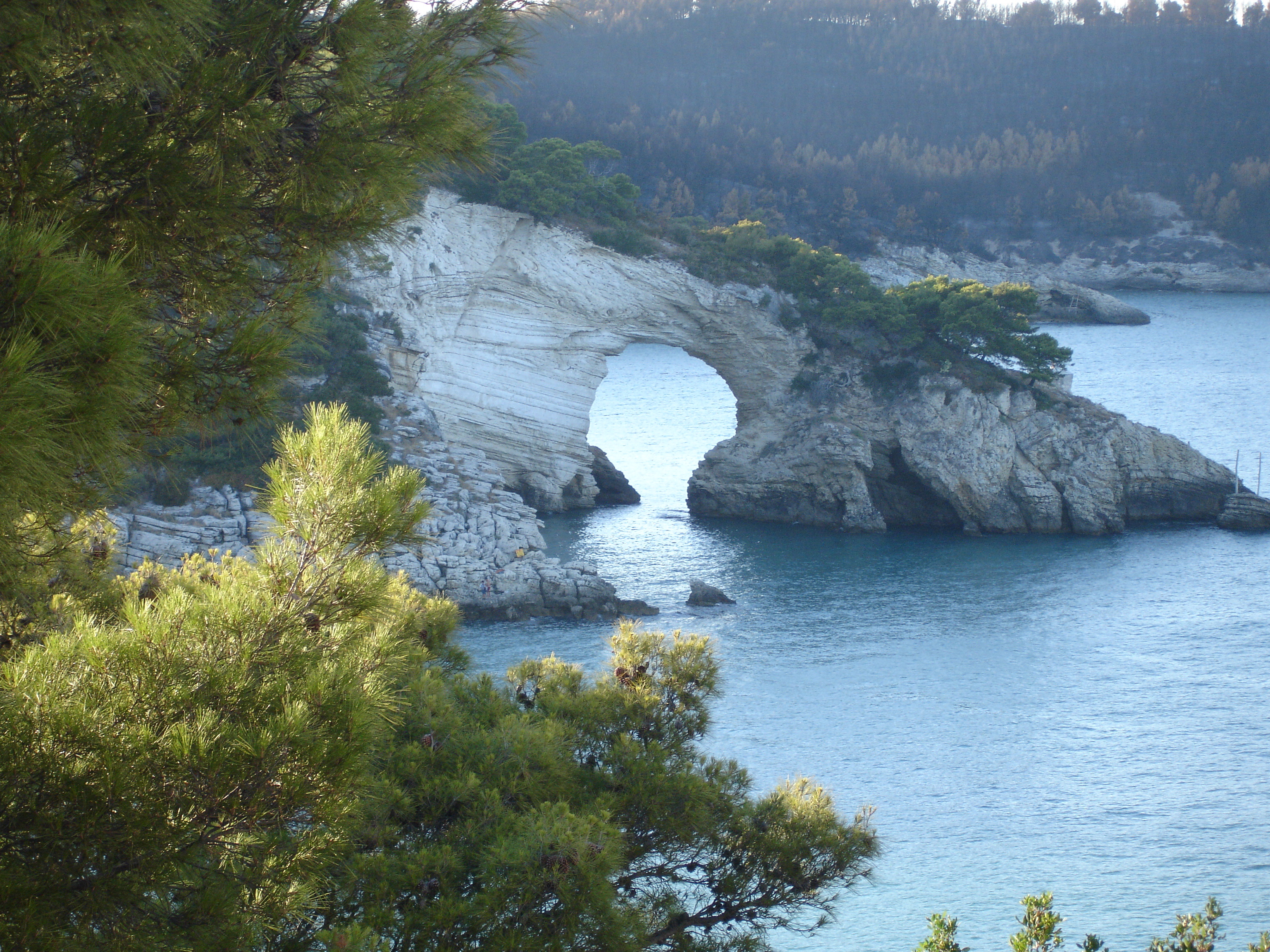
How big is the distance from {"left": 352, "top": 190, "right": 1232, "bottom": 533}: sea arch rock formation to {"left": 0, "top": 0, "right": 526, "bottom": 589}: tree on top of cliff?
25.9 metres

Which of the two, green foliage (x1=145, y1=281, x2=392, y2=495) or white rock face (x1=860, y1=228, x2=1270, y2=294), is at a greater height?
white rock face (x1=860, y1=228, x2=1270, y2=294)

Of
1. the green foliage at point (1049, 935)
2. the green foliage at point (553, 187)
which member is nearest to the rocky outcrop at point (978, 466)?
the green foliage at point (553, 187)

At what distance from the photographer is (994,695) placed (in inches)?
750

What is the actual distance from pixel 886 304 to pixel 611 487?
11018 millimetres

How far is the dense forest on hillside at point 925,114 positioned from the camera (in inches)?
2726

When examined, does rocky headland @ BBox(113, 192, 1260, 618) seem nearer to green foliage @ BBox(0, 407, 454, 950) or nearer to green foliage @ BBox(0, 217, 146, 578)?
green foliage @ BBox(0, 407, 454, 950)

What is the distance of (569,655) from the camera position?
784 inches

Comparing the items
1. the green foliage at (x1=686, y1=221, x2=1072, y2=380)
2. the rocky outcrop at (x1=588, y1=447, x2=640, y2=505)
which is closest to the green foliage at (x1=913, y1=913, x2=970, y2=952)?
the green foliage at (x1=686, y1=221, x2=1072, y2=380)

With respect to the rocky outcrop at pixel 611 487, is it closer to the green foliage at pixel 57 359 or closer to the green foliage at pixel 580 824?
the green foliage at pixel 580 824

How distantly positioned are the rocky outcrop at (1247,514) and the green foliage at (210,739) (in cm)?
3244

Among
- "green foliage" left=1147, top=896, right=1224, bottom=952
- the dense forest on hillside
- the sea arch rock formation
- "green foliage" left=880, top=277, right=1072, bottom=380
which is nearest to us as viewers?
"green foliage" left=1147, top=896, right=1224, bottom=952

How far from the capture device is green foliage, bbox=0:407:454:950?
264 centimetres

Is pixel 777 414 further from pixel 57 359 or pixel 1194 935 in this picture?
pixel 57 359

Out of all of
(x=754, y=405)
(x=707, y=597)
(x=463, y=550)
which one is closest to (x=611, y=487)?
(x=754, y=405)
